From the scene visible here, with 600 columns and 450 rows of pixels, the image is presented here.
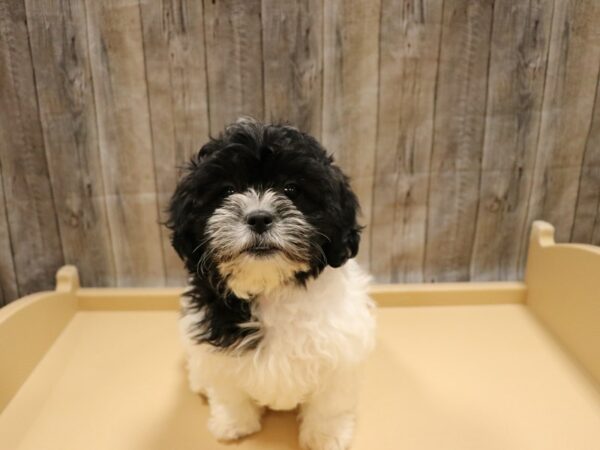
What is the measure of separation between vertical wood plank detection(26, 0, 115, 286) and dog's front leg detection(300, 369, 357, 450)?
3.58 ft

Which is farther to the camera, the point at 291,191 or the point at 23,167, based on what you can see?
the point at 23,167

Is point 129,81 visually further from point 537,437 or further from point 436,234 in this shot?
point 537,437

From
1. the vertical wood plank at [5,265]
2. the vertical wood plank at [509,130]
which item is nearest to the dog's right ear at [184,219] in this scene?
the vertical wood plank at [5,265]

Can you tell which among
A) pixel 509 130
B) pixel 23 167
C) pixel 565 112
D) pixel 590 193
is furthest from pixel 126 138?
pixel 590 193

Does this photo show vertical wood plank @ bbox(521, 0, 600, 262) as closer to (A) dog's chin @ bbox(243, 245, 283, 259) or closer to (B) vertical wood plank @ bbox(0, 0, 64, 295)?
(A) dog's chin @ bbox(243, 245, 283, 259)

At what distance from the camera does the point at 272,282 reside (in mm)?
1198

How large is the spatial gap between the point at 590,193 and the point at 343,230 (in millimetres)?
1266

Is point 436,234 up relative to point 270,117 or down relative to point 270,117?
down

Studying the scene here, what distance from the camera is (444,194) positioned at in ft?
6.40

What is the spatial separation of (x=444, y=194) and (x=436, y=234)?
0.17 m

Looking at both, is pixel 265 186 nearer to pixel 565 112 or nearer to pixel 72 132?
pixel 72 132

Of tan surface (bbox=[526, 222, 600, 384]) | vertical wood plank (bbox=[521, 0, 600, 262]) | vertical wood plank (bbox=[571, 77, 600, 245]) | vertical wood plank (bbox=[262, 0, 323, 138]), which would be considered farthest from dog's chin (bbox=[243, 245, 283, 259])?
vertical wood plank (bbox=[571, 77, 600, 245])

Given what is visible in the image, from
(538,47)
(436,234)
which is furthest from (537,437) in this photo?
(538,47)

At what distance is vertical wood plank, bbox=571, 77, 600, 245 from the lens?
6.14 ft
